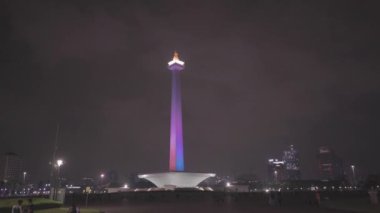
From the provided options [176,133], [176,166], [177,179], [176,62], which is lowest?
[177,179]

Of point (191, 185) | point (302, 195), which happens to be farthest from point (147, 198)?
point (191, 185)

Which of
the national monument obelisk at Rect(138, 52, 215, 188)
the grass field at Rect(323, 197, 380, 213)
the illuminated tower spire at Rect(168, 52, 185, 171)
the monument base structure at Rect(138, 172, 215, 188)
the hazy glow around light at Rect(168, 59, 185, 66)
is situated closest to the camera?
the grass field at Rect(323, 197, 380, 213)

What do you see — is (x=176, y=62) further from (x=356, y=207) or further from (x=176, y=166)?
(x=356, y=207)

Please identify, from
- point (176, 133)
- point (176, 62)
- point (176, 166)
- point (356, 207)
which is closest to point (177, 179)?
point (176, 166)

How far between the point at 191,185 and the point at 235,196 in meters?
32.9

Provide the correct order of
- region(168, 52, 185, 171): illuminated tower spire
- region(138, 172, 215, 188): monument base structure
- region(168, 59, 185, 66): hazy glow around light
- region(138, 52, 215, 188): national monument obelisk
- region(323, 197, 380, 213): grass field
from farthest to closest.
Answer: region(168, 59, 185, 66): hazy glow around light → region(168, 52, 185, 171): illuminated tower spire → region(138, 52, 215, 188): national monument obelisk → region(138, 172, 215, 188): monument base structure → region(323, 197, 380, 213): grass field

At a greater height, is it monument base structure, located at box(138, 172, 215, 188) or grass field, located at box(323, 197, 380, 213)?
monument base structure, located at box(138, 172, 215, 188)

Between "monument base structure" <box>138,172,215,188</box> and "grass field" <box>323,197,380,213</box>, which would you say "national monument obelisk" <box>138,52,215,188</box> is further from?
"grass field" <box>323,197,380,213</box>

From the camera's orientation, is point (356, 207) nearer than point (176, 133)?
Yes

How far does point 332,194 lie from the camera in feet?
173

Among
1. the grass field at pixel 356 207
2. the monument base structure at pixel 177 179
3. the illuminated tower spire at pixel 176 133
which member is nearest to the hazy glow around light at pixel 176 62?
the illuminated tower spire at pixel 176 133

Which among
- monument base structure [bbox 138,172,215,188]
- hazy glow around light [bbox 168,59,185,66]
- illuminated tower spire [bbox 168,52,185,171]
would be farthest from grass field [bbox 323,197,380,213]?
hazy glow around light [bbox 168,59,185,66]

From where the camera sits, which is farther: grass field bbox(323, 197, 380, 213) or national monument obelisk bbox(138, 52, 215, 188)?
national monument obelisk bbox(138, 52, 215, 188)

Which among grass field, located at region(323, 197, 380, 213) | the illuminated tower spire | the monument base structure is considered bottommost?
grass field, located at region(323, 197, 380, 213)
